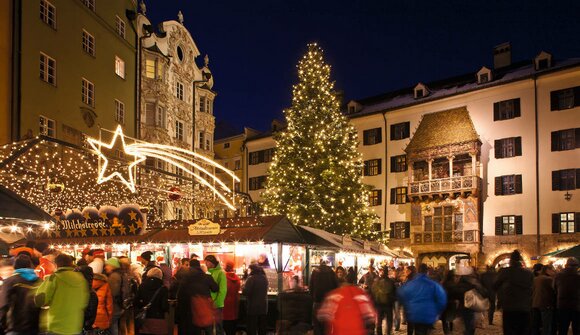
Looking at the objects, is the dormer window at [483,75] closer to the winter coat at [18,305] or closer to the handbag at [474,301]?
the handbag at [474,301]

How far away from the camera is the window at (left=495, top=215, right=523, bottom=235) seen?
39.7 m

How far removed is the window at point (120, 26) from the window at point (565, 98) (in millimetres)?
25950

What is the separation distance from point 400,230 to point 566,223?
1186 centimetres

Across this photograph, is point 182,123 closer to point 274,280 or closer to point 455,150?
point 455,150

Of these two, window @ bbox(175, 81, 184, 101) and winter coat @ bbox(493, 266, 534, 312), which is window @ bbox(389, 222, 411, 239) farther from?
winter coat @ bbox(493, 266, 534, 312)

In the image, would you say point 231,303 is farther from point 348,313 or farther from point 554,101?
point 554,101

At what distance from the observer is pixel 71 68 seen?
2886cm

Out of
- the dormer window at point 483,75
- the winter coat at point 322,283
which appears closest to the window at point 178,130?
the dormer window at point 483,75

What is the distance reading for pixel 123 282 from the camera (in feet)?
39.4

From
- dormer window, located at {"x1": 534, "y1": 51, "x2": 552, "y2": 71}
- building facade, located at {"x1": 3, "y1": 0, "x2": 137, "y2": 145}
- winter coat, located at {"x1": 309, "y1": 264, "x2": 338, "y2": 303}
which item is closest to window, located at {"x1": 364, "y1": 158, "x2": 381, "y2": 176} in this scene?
dormer window, located at {"x1": 534, "y1": 51, "x2": 552, "y2": 71}

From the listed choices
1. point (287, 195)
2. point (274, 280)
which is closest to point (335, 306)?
point (274, 280)

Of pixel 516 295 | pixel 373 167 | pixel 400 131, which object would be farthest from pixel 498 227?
pixel 516 295

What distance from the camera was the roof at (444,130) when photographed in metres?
42.1

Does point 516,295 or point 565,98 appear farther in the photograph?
point 565,98
